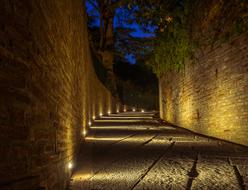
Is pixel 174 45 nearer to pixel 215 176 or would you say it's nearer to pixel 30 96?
pixel 215 176

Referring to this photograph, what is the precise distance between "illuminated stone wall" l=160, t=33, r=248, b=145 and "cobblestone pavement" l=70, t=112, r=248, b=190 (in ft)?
2.08

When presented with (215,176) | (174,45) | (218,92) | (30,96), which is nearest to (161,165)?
(215,176)

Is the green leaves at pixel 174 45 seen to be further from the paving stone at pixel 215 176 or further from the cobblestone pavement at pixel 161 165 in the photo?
the paving stone at pixel 215 176

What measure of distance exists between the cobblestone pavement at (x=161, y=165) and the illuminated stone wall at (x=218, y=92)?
64cm

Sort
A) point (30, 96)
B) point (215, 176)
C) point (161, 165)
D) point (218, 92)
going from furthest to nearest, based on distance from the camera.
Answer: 1. point (218, 92)
2. point (161, 165)
3. point (215, 176)
4. point (30, 96)

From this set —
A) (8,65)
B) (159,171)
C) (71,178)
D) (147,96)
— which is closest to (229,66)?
(159,171)

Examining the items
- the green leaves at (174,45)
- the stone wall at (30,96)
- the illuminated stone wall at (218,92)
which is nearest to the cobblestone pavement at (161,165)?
the illuminated stone wall at (218,92)

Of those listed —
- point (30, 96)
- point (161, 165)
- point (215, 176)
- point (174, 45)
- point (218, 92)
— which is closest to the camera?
point (30, 96)

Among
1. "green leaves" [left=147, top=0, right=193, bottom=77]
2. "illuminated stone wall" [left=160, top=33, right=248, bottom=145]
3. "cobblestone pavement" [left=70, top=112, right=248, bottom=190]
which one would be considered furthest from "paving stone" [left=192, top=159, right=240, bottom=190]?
"green leaves" [left=147, top=0, right=193, bottom=77]

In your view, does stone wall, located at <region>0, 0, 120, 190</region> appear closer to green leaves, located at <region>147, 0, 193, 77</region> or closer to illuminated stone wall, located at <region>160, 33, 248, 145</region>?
illuminated stone wall, located at <region>160, 33, 248, 145</region>

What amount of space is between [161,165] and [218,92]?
14.5 feet

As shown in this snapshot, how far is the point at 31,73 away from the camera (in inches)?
140

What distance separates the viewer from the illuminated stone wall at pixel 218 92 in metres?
9.16

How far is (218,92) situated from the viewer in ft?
35.3
